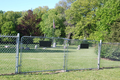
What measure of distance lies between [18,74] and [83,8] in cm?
3053

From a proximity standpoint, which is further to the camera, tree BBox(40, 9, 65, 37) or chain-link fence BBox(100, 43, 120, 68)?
tree BBox(40, 9, 65, 37)

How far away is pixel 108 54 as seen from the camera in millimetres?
11336

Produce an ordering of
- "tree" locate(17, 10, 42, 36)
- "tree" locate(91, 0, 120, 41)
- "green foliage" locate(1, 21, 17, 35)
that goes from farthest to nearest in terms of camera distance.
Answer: "tree" locate(17, 10, 42, 36) < "green foliage" locate(1, 21, 17, 35) < "tree" locate(91, 0, 120, 41)

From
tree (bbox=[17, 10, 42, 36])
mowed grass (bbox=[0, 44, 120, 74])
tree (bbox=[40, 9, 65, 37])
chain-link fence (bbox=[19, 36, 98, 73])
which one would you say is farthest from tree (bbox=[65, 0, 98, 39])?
mowed grass (bbox=[0, 44, 120, 74])

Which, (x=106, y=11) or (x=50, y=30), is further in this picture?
(x=50, y=30)

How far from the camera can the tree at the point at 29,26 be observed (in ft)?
141

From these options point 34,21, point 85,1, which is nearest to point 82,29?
point 85,1

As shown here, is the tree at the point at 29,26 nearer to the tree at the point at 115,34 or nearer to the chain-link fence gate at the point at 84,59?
the chain-link fence gate at the point at 84,59

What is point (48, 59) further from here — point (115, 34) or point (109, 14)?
point (109, 14)

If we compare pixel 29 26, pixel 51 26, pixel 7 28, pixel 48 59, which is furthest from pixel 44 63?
pixel 29 26

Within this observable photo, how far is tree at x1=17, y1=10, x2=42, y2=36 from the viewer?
43.0 meters

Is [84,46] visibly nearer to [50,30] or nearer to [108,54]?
[108,54]

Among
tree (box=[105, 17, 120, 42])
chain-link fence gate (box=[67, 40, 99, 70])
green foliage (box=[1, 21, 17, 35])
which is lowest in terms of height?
chain-link fence gate (box=[67, 40, 99, 70])

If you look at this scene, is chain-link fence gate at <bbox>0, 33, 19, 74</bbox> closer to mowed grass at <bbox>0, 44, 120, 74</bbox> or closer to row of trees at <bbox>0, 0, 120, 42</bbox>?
mowed grass at <bbox>0, 44, 120, 74</bbox>
